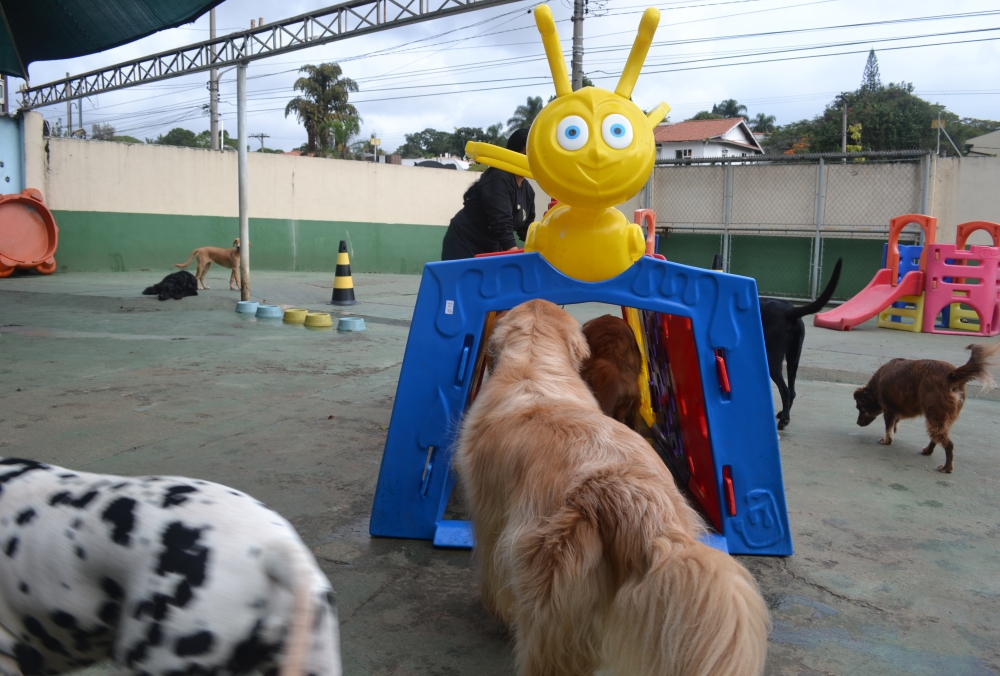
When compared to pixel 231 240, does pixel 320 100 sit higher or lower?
higher

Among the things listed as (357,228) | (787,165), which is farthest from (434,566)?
(357,228)

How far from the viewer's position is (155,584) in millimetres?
1454

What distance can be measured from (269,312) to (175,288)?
1.91m

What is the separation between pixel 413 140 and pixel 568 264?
277ft

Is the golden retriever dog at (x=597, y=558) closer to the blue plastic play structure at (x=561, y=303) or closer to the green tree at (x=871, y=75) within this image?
the blue plastic play structure at (x=561, y=303)

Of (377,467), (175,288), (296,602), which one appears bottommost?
(377,467)

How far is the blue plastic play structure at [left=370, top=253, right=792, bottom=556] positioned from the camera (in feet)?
11.4

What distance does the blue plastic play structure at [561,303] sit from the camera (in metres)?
3.48

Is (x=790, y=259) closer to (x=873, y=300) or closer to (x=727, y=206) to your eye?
(x=727, y=206)

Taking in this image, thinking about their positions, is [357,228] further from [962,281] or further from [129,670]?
[129,670]

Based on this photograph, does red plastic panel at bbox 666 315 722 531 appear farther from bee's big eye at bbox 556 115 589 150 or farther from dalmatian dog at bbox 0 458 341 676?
dalmatian dog at bbox 0 458 341 676

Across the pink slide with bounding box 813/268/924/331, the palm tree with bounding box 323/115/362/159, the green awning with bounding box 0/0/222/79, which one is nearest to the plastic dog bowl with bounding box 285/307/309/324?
the green awning with bounding box 0/0/222/79

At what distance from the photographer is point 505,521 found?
8.17ft

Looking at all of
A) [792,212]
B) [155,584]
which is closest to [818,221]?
[792,212]
